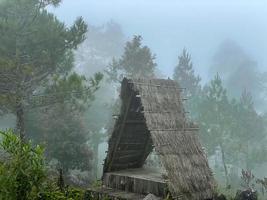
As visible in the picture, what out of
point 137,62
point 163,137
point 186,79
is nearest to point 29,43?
point 163,137

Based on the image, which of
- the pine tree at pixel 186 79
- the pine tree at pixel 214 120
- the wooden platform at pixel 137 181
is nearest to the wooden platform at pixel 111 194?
the wooden platform at pixel 137 181

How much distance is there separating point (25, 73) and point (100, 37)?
8804cm

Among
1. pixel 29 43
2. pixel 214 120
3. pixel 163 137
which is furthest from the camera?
pixel 214 120

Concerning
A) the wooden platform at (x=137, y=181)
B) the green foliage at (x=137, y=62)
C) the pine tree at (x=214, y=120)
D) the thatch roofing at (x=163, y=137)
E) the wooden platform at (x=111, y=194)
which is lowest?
the wooden platform at (x=111, y=194)

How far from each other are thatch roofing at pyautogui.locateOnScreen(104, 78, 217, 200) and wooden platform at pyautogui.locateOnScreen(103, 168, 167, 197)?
59cm

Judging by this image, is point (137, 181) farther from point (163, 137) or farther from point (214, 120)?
point (214, 120)

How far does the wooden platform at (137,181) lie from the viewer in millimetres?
15074

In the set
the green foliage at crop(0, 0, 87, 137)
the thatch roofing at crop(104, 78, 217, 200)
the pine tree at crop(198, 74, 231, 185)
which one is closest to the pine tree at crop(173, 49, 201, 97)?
the pine tree at crop(198, 74, 231, 185)

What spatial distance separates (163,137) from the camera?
15.2m

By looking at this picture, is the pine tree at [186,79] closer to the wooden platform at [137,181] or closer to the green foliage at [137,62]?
the green foliage at [137,62]

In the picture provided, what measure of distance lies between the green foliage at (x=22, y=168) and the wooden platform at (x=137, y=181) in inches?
280

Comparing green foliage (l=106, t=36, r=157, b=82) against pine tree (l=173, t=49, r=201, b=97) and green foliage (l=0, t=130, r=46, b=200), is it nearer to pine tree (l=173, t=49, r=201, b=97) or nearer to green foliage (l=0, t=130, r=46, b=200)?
pine tree (l=173, t=49, r=201, b=97)

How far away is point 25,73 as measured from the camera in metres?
22.9

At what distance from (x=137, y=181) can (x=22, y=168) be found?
8029 millimetres
